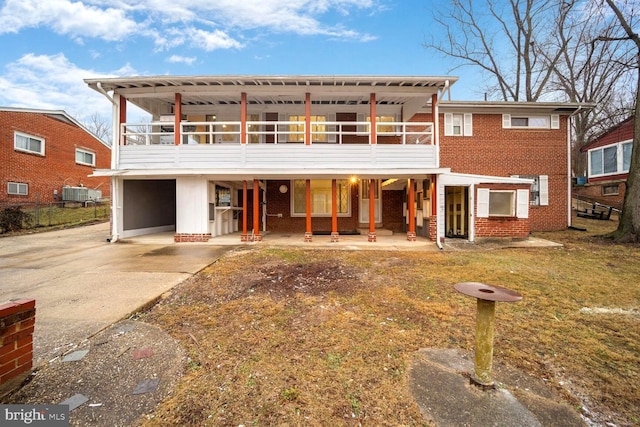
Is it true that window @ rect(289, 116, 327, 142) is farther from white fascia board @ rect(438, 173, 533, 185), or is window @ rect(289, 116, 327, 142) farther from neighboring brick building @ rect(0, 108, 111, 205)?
neighboring brick building @ rect(0, 108, 111, 205)

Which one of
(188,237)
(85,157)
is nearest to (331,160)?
(188,237)

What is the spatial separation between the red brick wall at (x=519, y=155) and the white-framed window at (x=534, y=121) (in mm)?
207

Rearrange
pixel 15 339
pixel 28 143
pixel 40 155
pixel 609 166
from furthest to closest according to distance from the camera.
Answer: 1. pixel 609 166
2. pixel 40 155
3. pixel 28 143
4. pixel 15 339

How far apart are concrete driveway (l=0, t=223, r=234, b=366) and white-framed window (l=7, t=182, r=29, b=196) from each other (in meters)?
8.36

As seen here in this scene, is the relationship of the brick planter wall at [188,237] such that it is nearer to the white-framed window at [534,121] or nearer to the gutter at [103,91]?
the gutter at [103,91]

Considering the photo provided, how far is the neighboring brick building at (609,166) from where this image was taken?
1841cm

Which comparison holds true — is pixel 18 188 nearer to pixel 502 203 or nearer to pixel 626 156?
pixel 502 203

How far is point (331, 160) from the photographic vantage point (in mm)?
10078

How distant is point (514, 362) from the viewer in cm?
298

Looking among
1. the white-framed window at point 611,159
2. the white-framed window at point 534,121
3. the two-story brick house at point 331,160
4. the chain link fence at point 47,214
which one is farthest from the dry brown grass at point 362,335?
the white-framed window at point 611,159

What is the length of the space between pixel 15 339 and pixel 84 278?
12.2 feet

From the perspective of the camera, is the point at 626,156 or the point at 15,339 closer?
the point at 15,339

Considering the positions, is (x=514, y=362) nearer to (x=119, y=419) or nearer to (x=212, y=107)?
(x=119, y=419)

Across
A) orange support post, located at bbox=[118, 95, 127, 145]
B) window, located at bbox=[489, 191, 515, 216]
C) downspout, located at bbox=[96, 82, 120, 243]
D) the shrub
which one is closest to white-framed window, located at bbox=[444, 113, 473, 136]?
window, located at bbox=[489, 191, 515, 216]
